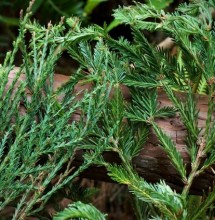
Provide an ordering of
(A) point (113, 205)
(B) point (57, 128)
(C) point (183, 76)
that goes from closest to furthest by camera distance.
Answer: (B) point (57, 128) < (C) point (183, 76) < (A) point (113, 205)

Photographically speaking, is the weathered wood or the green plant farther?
the weathered wood

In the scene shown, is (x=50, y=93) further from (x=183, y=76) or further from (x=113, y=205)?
(x=113, y=205)

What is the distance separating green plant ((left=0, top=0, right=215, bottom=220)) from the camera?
1.35 meters

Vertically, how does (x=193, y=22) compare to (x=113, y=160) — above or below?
above

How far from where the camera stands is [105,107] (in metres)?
1.43

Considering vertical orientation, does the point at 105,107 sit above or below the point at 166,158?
above

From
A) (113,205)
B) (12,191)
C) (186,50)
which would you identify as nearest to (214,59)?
(186,50)

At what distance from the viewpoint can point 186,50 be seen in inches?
56.2

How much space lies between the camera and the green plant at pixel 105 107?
4.42 ft

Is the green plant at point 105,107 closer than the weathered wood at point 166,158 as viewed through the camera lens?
Yes

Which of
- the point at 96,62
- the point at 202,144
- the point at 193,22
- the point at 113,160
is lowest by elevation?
the point at 113,160

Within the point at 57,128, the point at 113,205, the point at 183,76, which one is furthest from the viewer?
the point at 113,205

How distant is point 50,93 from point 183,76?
381 mm

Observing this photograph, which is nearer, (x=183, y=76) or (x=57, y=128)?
(x=57, y=128)
